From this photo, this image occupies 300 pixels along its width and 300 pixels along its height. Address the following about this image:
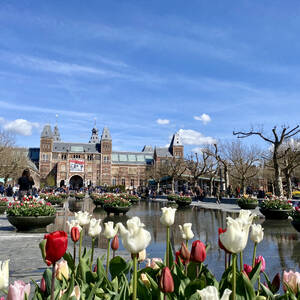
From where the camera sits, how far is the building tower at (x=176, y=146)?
97.6 m

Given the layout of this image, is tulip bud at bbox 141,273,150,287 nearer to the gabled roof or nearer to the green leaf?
the green leaf

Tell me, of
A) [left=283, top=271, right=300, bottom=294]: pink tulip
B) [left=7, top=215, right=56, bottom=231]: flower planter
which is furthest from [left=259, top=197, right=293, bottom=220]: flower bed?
[left=283, top=271, right=300, bottom=294]: pink tulip

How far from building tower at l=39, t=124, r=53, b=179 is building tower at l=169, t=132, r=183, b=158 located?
3891 centimetres

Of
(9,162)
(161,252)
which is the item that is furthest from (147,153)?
(161,252)

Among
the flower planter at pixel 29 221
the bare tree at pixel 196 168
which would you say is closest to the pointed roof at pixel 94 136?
the bare tree at pixel 196 168

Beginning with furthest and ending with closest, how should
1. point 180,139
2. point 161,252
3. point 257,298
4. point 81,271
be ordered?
point 180,139
point 161,252
point 81,271
point 257,298

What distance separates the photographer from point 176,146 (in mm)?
98375

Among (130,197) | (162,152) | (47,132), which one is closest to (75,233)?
(130,197)

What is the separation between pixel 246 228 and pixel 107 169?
99580mm

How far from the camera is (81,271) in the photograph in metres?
2.21

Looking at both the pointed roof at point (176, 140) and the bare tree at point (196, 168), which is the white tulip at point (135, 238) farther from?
the pointed roof at point (176, 140)

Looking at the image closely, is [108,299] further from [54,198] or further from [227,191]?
[227,191]

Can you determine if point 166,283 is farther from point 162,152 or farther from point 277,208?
point 162,152

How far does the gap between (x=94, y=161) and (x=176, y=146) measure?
2719 cm
